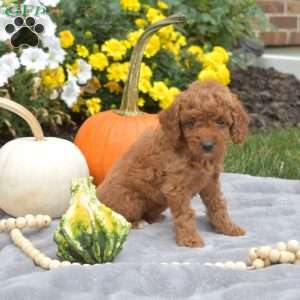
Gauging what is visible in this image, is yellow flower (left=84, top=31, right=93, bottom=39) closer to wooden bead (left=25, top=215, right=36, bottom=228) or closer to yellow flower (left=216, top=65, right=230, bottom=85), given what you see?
yellow flower (left=216, top=65, right=230, bottom=85)

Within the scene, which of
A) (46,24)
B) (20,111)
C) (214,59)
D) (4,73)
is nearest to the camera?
(20,111)

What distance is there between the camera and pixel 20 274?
3.48m

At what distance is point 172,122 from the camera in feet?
12.4

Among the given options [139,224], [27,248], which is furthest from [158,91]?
[27,248]

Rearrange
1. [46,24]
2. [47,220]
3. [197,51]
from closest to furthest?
1. [47,220]
2. [46,24]
3. [197,51]

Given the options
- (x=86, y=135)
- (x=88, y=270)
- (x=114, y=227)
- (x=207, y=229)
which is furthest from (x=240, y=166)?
(x=88, y=270)

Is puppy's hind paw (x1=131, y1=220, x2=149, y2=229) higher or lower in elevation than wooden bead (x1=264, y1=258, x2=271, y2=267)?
lower

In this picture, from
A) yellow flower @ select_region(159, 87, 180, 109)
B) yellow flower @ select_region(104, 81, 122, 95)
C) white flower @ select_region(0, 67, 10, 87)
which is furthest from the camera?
yellow flower @ select_region(104, 81, 122, 95)

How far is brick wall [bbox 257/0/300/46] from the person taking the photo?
9.70 metres

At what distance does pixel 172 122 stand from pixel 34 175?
1033 mm

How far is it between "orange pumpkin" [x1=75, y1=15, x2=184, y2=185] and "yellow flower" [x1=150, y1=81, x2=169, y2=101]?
49.0 inches

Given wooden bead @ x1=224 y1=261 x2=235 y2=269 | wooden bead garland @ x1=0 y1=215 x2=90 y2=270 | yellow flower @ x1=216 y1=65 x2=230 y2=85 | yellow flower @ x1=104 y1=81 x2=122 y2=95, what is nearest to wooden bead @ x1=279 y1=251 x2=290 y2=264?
wooden bead @ x1=224 y1=261 x2=235 y2=269

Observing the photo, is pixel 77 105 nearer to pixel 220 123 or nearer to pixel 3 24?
pixel 3 24

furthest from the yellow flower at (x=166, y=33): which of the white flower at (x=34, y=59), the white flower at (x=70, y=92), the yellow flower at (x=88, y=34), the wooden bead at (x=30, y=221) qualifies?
the wooden bead at (x=30, y=221)
